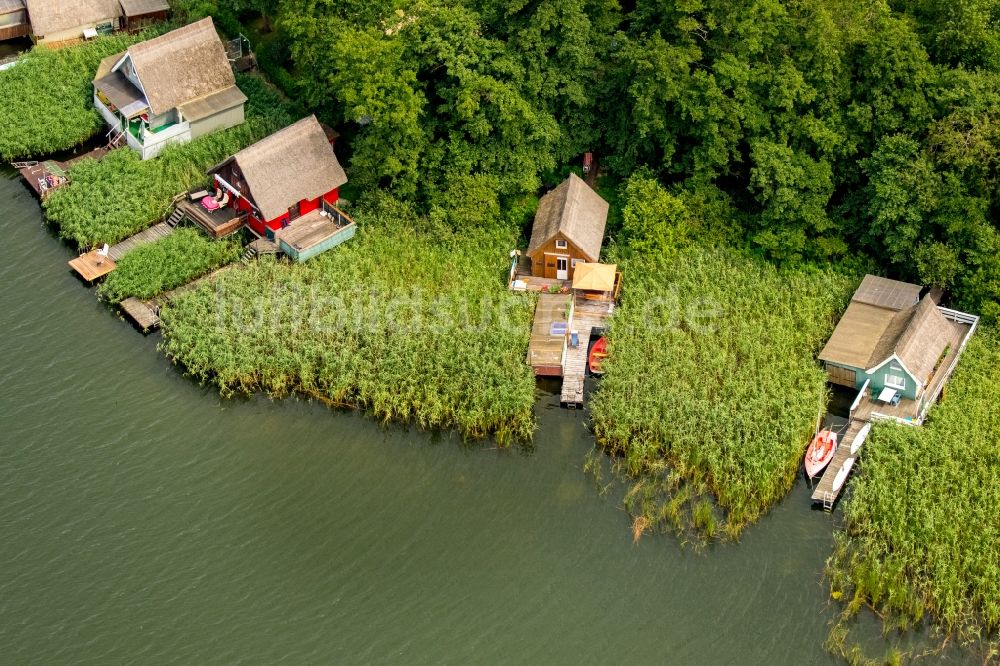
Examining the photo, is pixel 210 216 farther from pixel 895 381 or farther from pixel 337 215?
pixel 895 381

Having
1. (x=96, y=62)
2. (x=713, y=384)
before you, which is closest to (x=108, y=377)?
(x=96, y=62)

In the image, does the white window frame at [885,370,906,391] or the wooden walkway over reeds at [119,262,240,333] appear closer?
the white window frame at [885,370,906,391]

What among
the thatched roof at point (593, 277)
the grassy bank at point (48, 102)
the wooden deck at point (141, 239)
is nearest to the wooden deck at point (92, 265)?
the wooden deck at point (141, 239)

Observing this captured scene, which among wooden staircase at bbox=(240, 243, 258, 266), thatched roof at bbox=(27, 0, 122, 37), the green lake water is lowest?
the green lake water

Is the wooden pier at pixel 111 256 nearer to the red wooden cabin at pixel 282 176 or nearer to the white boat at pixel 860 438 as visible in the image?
the red wooden cabin at pixel 282 176

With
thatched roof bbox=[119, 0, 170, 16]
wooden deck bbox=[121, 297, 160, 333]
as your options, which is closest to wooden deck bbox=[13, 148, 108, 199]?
wooden deck bbox=[121, 297, 160, 333]

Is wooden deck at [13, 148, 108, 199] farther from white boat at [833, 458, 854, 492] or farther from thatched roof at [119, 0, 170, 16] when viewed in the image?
white boat at [833, 458, 854, 492]
